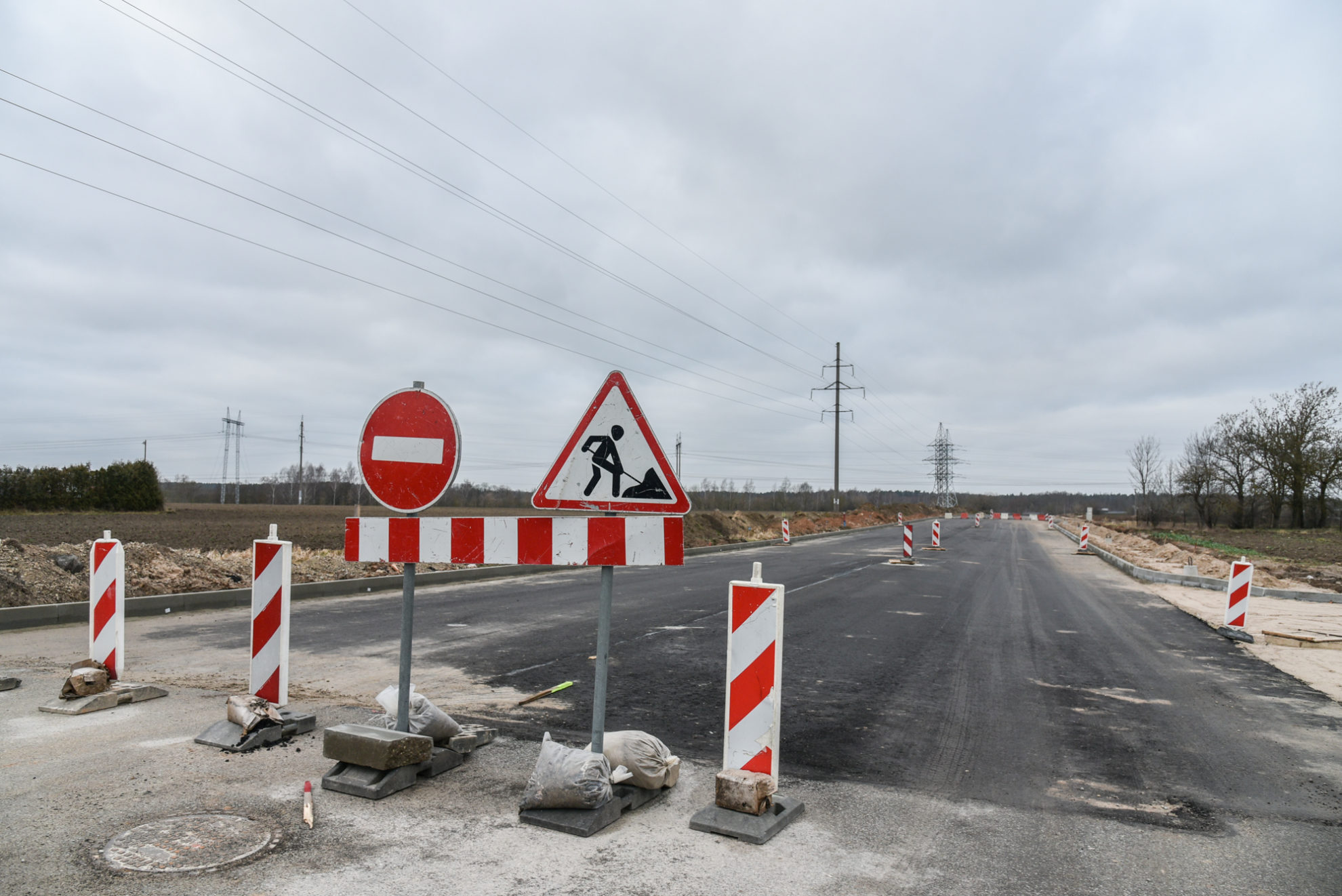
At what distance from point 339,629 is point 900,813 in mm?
8329

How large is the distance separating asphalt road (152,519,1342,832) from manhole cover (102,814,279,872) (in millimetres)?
2150

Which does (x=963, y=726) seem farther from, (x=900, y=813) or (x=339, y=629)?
(x=339, y=629)

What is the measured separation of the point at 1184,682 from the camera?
27.1 feet

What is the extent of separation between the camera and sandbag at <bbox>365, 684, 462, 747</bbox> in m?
4.90

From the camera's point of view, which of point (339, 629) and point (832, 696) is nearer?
point (832, 696)

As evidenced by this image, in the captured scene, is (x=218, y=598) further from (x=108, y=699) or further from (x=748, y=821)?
(x=748, y=821)

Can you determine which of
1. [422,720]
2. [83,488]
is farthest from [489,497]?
[422,720]

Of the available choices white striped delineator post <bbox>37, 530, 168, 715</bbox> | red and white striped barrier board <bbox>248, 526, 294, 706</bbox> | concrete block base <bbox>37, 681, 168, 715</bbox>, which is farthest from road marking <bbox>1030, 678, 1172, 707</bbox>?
white striped delineator post <bbox>37, 530, 168, 715</bbox>

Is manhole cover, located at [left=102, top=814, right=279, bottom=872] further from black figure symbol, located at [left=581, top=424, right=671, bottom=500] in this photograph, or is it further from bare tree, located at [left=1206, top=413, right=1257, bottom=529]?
bare tree, located at [left=1206, top=413, right=1257, bottom=529]

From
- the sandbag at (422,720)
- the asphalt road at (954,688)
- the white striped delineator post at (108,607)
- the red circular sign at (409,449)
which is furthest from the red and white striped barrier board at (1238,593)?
the white striped delineator post at (108,607)

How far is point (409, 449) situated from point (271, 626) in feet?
7.06

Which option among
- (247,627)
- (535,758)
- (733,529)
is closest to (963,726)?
(535,758)

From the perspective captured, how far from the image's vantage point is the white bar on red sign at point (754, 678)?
4211mm

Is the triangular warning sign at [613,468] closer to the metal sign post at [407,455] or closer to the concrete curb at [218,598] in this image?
the metal sign post at [407,455]
